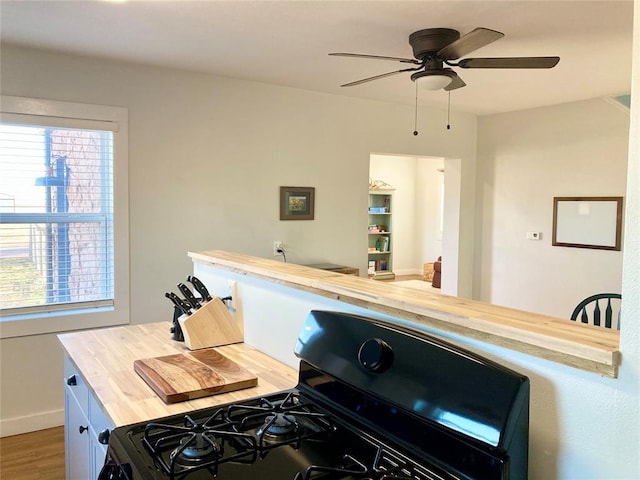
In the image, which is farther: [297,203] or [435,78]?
[297,203]

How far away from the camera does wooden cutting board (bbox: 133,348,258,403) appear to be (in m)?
1.47

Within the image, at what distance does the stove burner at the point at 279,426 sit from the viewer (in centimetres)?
117

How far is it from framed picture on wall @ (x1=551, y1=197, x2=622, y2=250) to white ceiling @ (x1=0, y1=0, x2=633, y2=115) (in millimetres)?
1142

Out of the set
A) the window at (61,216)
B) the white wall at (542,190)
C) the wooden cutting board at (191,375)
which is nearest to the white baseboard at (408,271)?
the white wall at (542,190)

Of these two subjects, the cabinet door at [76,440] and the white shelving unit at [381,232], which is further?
the white shelving unit at [381,232]

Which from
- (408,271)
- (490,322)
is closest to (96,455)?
(490,322)

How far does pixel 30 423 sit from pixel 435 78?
11.0ft

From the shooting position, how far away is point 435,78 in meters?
2.84

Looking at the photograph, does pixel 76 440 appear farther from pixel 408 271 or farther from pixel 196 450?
pixel 408 271

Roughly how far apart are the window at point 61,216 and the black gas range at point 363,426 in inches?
97.4

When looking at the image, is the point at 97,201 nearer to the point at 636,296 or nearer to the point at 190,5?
the point at 190,5

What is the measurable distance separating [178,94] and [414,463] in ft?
10.9

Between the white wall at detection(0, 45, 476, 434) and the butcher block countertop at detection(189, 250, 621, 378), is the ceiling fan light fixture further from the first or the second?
the butcher block countertop at detection(189, 250, 621, 378)

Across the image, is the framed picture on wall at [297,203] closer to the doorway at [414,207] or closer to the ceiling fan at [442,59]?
the ceiling fan at [442,59]
